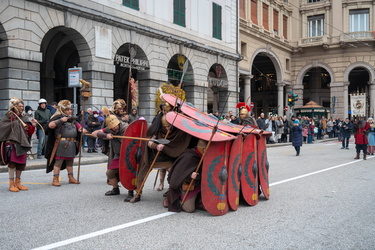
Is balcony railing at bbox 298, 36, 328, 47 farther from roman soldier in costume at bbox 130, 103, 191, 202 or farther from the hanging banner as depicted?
roman soldier in costume at bbox 130, 103, 191, 202

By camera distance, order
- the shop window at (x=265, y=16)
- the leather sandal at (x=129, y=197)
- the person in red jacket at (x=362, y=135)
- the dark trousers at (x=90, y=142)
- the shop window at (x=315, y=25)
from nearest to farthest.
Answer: the leather sandal at (x=129, y=197), the person in red jacket at (x=362, y=135), the dark trousers at (x=90, y=142), the shop window at (x=265, y=16), the shop window at (x=315, y=25)

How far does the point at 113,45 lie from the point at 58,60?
19.3 ft

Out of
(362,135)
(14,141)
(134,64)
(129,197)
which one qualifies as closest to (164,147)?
(129,197)

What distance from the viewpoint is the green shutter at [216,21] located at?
82.6 ft

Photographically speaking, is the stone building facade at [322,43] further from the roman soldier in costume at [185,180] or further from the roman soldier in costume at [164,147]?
the roman soldier in costume at [185,180]

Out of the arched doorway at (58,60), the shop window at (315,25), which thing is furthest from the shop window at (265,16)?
the arched doorway at (58,60)

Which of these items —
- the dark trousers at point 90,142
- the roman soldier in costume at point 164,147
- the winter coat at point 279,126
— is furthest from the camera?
the winter coat at point 279,126

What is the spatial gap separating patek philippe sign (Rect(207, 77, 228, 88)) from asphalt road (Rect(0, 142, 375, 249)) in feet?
57.3

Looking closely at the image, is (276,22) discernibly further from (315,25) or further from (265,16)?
(315,25)

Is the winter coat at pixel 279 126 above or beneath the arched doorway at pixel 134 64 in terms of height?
beneath

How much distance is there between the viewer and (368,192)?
722 centimetres

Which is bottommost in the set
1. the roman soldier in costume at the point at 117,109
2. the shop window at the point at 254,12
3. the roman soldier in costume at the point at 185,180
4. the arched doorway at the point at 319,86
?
the roman soldier in costume at the point at 185,180

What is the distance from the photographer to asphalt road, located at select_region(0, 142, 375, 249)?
165 inches

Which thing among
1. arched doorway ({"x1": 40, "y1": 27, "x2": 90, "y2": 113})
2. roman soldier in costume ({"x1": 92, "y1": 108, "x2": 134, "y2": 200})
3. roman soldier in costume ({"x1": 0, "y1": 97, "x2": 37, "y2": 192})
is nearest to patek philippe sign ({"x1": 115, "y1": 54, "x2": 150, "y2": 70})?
arched doorway ({"x1": 40, "y1": 27, "x2": 90, "y2": 113})
